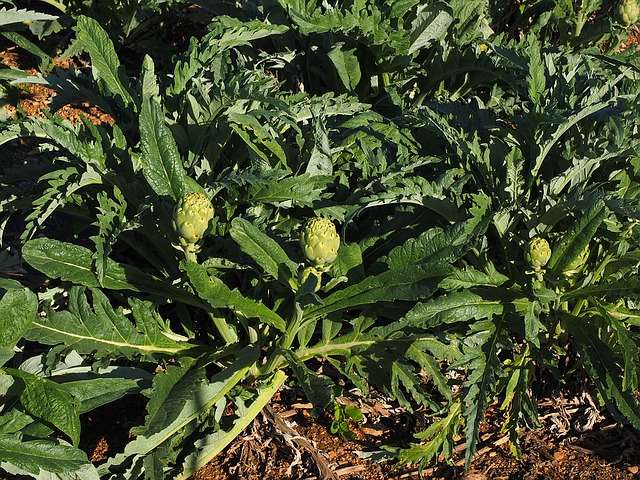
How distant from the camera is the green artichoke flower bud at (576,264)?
3051mm

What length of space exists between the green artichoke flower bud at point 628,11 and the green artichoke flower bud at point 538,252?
194 centimetres

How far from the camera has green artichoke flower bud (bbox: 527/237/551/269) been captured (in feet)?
9.55

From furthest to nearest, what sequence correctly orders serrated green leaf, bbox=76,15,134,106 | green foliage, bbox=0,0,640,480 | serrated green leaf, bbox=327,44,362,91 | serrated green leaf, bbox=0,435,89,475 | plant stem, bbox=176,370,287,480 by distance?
1. serrated green leaf, bbox=327,44,362,91
2. serrated green leaf, bbox=76,15,134,106
3. plant stem, bbox=176,370,287,480
4. green foliage, bbox=0,0,640,480
5. serrated green leaf, bbox=0,435,89,475

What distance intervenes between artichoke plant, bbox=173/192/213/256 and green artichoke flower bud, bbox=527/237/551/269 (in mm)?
1076

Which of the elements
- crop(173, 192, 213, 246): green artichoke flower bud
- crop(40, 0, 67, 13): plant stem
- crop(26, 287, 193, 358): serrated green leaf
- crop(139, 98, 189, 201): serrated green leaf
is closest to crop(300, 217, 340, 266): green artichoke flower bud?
crop(173, 192, 213, 246): green artichoke flower bud

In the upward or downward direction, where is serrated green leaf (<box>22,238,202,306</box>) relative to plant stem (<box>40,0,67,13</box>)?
downward

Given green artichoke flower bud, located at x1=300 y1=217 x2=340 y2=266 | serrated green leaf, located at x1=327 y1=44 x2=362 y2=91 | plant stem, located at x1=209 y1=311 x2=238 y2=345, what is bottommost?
plant stem, located at x1=209 y1=311 x2=238 y2=345

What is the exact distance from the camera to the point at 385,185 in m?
3.10

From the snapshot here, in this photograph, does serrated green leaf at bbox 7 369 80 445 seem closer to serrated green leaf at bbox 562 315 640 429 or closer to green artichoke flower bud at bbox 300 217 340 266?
green artichoke flower bud at bbox 300 217 340 266

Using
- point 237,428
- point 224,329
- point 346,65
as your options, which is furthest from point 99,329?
point 346,65

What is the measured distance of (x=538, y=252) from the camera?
9.58ft

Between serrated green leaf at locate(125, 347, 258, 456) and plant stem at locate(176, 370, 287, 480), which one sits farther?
plant stem at locate(176, 370, 287, 480)

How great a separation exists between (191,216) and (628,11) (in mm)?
2757

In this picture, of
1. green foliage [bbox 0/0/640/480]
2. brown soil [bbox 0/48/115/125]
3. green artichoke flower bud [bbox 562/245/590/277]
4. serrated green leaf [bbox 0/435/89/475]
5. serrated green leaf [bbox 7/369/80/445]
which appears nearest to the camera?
serrated green leaf [bbox 0/435/89/475]
